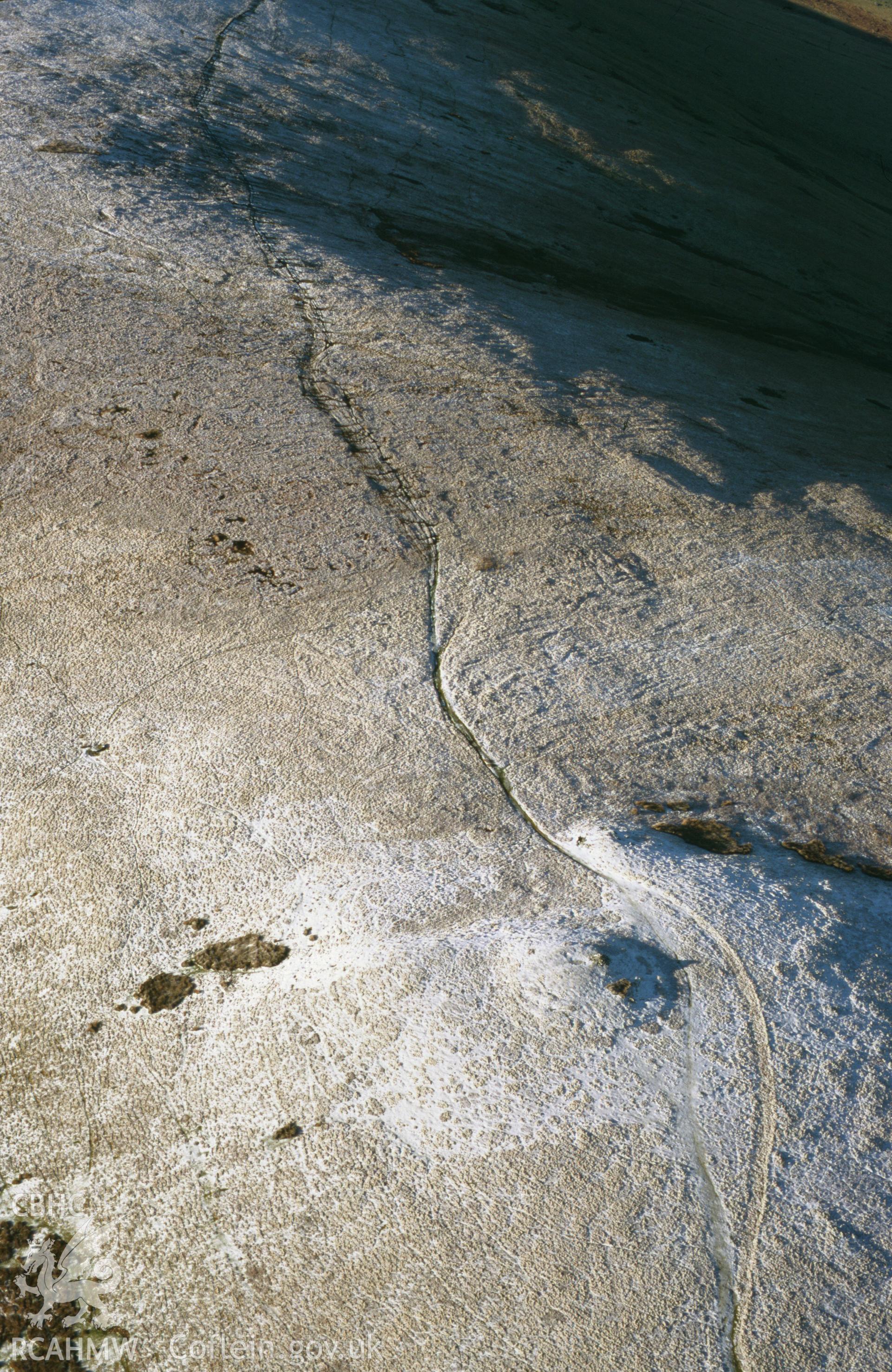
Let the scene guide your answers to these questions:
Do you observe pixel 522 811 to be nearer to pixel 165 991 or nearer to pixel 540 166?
pixel 165 991

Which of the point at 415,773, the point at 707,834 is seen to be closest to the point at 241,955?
the point at 415,773

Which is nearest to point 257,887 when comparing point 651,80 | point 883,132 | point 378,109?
point 378,109

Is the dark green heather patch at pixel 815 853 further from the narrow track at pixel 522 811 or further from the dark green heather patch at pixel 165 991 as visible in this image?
the dark green heather patch at pixel 165 991

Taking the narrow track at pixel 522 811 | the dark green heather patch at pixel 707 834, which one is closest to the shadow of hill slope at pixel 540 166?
the narrow track at pixel 522 811

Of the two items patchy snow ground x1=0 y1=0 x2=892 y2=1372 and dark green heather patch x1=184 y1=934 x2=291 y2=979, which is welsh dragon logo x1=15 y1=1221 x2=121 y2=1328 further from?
dark green heather patch x1=184 y1=934 x2=291 y2=979

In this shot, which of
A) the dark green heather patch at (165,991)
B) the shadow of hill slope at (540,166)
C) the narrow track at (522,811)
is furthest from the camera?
the shadow of hill slope at (540,166)

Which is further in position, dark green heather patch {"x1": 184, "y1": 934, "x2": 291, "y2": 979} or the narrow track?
dark green heather patch {"x1": 184, "y1": 934, "x2": 291, "y2": 979}

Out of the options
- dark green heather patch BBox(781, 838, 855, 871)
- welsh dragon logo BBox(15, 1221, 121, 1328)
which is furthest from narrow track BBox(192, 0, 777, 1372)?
welsh dragon logo BBox(15, 1221, 121, 1328)

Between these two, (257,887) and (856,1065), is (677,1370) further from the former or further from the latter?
(257,887)

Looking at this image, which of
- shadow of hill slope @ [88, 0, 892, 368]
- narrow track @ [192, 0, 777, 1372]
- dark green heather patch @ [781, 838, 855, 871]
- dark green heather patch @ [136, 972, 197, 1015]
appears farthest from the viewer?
shadow of hill slope @ [88, 0, 892, 368]

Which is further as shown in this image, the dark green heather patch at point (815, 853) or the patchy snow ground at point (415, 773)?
the dark green heather patch at point (815, 853)

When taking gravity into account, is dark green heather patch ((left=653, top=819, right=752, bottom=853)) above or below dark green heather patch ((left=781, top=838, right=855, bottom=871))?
below

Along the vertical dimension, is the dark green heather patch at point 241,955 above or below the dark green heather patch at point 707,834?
below
